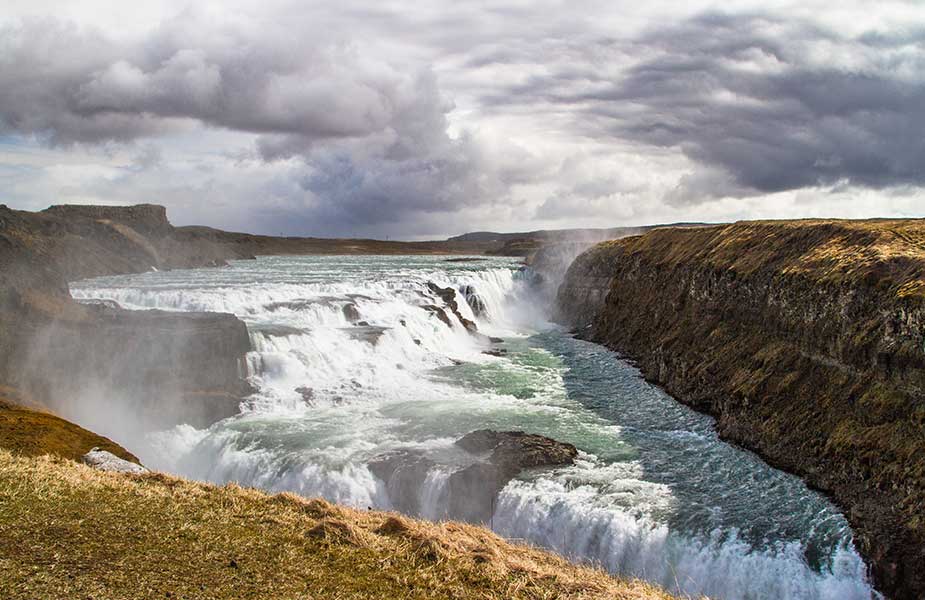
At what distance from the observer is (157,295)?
1973 inches

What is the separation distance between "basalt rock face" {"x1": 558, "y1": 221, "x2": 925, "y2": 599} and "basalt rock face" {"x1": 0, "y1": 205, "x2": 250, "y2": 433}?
23.4 metres

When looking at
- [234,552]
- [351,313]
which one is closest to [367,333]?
[351,313]

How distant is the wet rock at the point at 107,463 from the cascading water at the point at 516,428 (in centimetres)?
675

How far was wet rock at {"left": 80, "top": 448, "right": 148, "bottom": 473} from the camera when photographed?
1709 centimetres

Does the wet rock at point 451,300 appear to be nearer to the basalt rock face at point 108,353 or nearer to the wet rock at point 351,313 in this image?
the wet rock at point 351,313

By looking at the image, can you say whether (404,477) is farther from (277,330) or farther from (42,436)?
(277,330)

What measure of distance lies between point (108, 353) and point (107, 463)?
17.2m

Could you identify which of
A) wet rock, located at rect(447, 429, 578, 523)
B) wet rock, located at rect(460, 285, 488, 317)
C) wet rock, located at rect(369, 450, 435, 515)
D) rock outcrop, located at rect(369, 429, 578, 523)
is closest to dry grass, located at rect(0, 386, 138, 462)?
wet rock, located at rect(369, 450, 435, 515)

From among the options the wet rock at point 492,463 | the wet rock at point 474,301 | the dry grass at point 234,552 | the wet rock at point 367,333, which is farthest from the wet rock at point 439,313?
the dry grass at point 234,552

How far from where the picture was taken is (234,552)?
446 inches

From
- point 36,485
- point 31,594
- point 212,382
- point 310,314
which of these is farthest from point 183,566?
point 310,314

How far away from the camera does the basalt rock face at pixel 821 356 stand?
19266 mm

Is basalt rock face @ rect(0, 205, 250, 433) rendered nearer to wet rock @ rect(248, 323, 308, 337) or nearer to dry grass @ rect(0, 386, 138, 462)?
wet rock @ rect(248, 323, 308, 337)

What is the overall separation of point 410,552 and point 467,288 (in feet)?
184
